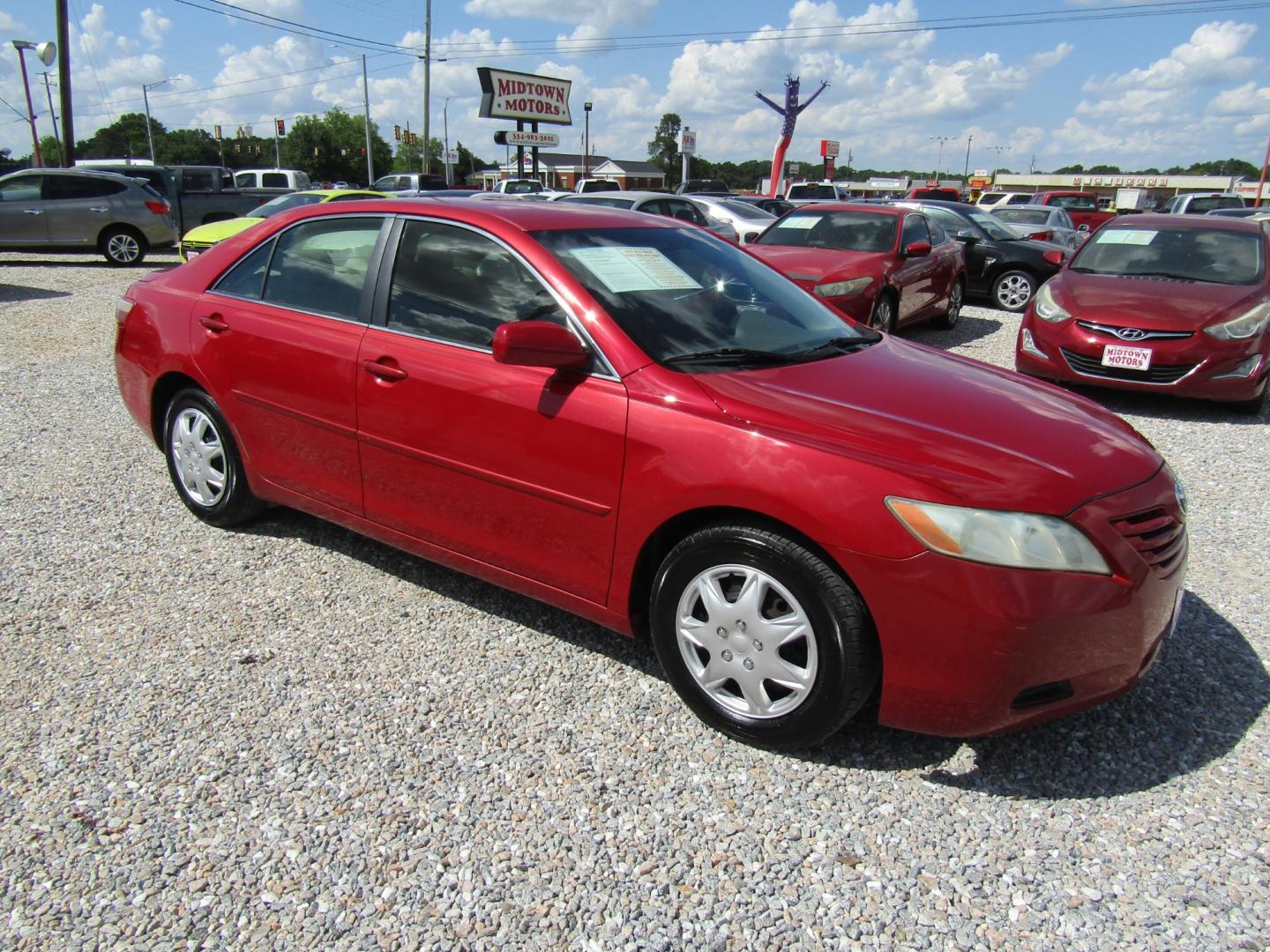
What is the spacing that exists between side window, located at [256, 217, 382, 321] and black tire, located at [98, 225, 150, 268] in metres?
14.2

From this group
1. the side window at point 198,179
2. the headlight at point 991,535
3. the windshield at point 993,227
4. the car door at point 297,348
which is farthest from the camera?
the side window at point 198,179

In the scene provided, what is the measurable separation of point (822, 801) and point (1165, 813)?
937mm

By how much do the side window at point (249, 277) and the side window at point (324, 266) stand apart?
0.05 metres

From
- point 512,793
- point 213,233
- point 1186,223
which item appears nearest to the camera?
point 512,793

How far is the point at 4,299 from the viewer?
11.6m

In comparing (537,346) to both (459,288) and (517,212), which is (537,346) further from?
(517,212)

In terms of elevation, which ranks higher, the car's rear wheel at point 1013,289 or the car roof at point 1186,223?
the car roof at point 1186,223

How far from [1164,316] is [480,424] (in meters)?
5.94

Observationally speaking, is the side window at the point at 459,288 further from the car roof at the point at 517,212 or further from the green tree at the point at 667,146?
the green tree at the point at 667,146

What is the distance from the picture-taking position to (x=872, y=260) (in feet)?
29.0

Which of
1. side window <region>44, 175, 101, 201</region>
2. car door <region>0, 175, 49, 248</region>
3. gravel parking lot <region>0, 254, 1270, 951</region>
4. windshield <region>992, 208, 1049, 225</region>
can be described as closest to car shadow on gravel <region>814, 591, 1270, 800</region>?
gravel parking lot <region>0, 254, 1270, 951</region>

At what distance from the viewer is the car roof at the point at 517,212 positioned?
3.25 m

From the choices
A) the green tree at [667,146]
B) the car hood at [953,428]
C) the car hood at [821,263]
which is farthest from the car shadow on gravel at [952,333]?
the green tree at [667,146]

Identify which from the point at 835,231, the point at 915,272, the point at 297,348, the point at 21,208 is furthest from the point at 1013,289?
the point at 21,208
